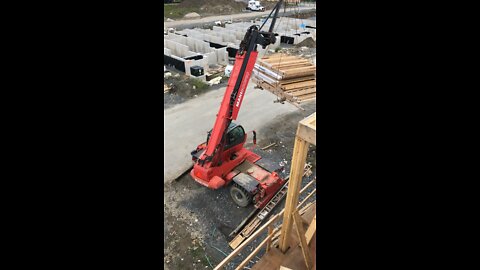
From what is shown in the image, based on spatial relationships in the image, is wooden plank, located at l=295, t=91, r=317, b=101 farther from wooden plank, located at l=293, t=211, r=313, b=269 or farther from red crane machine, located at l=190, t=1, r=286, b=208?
wooden plank, located at l=293, t=211, r=313, b=269

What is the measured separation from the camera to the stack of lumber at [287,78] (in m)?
9.96

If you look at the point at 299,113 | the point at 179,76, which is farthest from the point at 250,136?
the point at 179,76

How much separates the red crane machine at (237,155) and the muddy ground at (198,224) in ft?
1.57

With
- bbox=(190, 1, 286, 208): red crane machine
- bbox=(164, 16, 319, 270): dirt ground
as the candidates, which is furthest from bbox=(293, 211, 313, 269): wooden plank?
bbox=(190, 1, 286, 208): red crane machine

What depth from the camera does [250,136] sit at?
13648 millimetres

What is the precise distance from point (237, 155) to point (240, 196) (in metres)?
1.68

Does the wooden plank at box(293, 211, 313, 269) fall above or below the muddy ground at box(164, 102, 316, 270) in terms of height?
above

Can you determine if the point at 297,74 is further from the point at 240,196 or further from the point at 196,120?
the point at 196,120

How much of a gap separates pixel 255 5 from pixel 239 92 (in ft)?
159

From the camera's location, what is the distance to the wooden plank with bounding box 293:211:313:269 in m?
4.90

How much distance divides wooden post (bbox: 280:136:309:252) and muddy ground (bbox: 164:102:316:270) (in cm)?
277

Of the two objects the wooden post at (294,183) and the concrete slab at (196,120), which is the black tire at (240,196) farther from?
the wooden post at (294,183)
